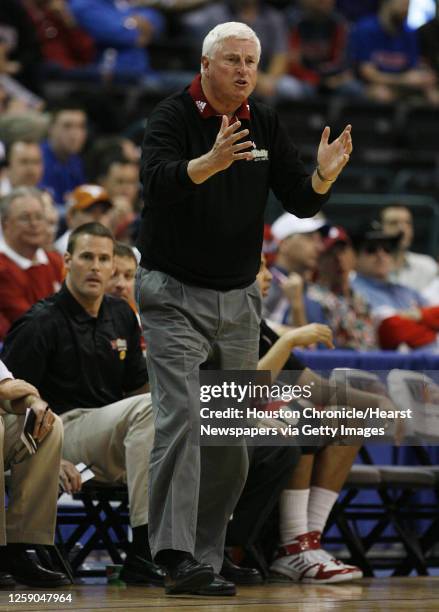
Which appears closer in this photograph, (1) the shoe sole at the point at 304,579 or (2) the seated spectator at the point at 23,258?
(1) the shoe sole at the point at 304,579

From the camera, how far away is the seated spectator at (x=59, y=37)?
1266 cm

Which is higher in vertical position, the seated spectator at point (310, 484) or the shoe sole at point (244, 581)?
the seated spectator at point (310, 484)

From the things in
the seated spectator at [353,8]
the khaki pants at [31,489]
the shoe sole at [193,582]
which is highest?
the seated spectator at [353,8]

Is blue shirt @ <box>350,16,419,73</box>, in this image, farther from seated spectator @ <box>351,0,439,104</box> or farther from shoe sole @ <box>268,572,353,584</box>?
shoe sole @ <box>268,572,353,584</box>

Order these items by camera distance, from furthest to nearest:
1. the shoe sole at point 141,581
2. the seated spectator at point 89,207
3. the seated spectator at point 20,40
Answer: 1. the seated spectator at point 20,40
2. the seated spectator at point 89,207
3. the shoe sole at point 141,581

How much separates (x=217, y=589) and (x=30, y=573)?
2.74ft

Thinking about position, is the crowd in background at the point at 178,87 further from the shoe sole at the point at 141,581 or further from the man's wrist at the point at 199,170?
the man's wrist at the point at 199,170

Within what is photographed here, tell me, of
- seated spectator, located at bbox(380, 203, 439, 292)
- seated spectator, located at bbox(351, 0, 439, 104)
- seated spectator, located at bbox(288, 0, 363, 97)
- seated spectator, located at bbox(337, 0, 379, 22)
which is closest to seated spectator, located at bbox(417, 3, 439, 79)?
seated spectator, located at bbox(351, 0, 439, 104)

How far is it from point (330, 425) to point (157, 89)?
7328mm

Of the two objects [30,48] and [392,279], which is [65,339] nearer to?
[392,279]

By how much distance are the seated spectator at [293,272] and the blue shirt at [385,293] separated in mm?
666

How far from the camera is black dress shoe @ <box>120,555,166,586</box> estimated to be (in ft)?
17.3

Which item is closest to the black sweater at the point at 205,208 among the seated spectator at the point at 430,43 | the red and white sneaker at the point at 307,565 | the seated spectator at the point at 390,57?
the red and white sneaker at the point at 307,565

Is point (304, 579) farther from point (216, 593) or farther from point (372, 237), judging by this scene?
point (372, 237)
